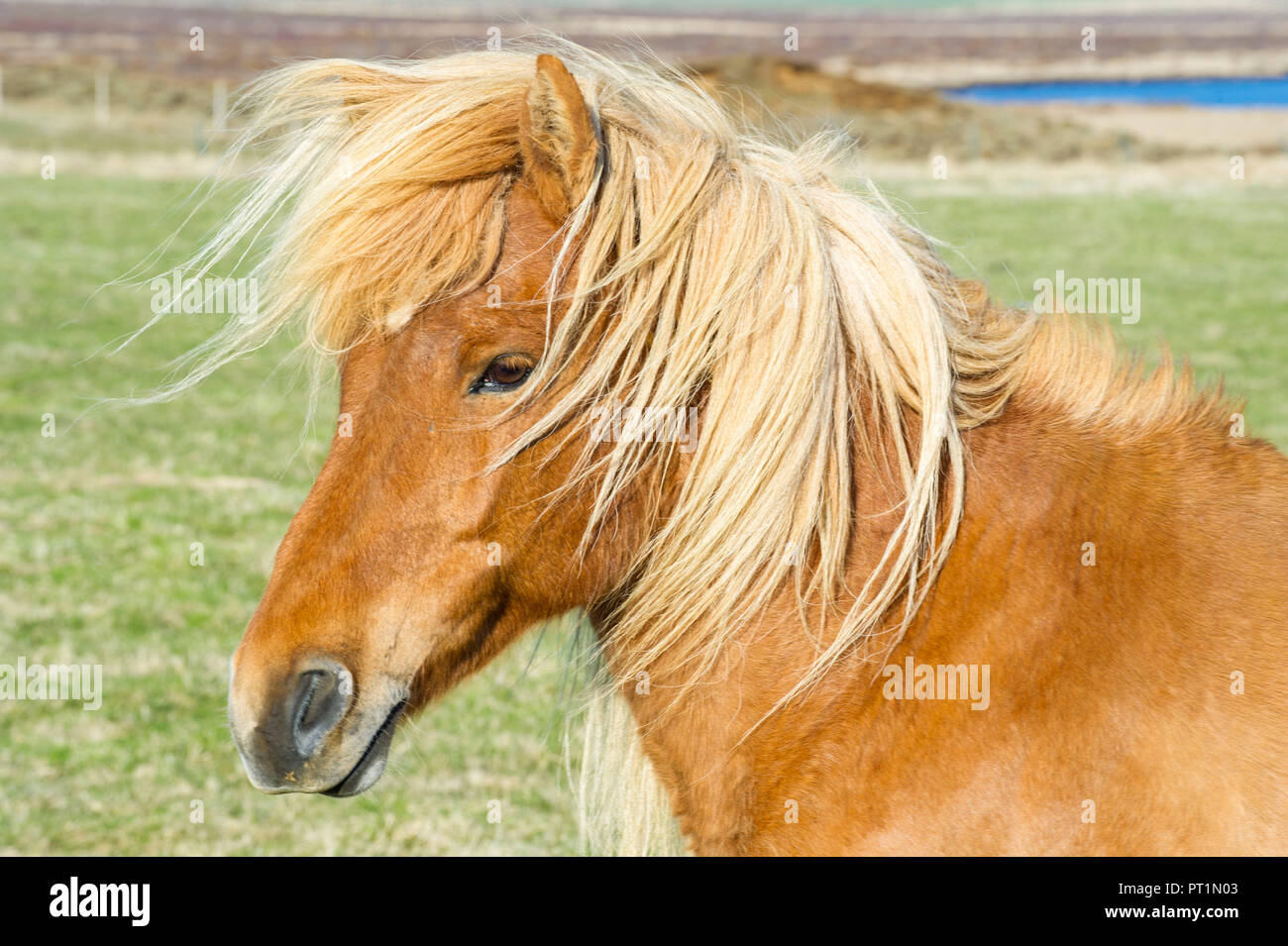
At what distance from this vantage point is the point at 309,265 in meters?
2.01

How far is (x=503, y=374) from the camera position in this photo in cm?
192

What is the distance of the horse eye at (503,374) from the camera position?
1.91 meters

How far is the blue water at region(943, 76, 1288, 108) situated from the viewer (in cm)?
4759

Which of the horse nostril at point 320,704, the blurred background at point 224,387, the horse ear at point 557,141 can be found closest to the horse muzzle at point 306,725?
the horse nostril at point 320,704

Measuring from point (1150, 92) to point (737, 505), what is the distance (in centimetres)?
5759

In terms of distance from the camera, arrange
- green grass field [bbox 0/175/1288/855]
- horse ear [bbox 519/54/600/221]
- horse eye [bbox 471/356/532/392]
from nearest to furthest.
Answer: horse ear [bbox 519/54/600/221] → horse eye [bbox 471/356/532/392] → green grass field [bbox 0/175/1288/855]

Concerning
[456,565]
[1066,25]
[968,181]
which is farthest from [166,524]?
[1066,25]

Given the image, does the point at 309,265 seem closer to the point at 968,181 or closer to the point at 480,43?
the point at 480,43

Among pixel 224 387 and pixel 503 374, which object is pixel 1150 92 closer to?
pixel 224 387

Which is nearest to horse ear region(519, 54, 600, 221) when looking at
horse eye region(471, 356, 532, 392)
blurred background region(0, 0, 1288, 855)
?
horse eye region(471, 356, 532, 392)

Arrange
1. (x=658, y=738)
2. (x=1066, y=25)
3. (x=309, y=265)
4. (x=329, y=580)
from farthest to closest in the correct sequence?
(x=1066, y=25), (x=658, y=738), (x=309, y=265), (x=329, y=580)

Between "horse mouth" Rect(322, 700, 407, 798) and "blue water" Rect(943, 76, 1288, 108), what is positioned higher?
"blue water" Rect(943, 76, 1288, 108)

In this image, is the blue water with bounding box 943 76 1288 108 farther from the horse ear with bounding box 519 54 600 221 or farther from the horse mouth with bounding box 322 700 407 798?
the horse mouth with bounding box 322 700 407 798
